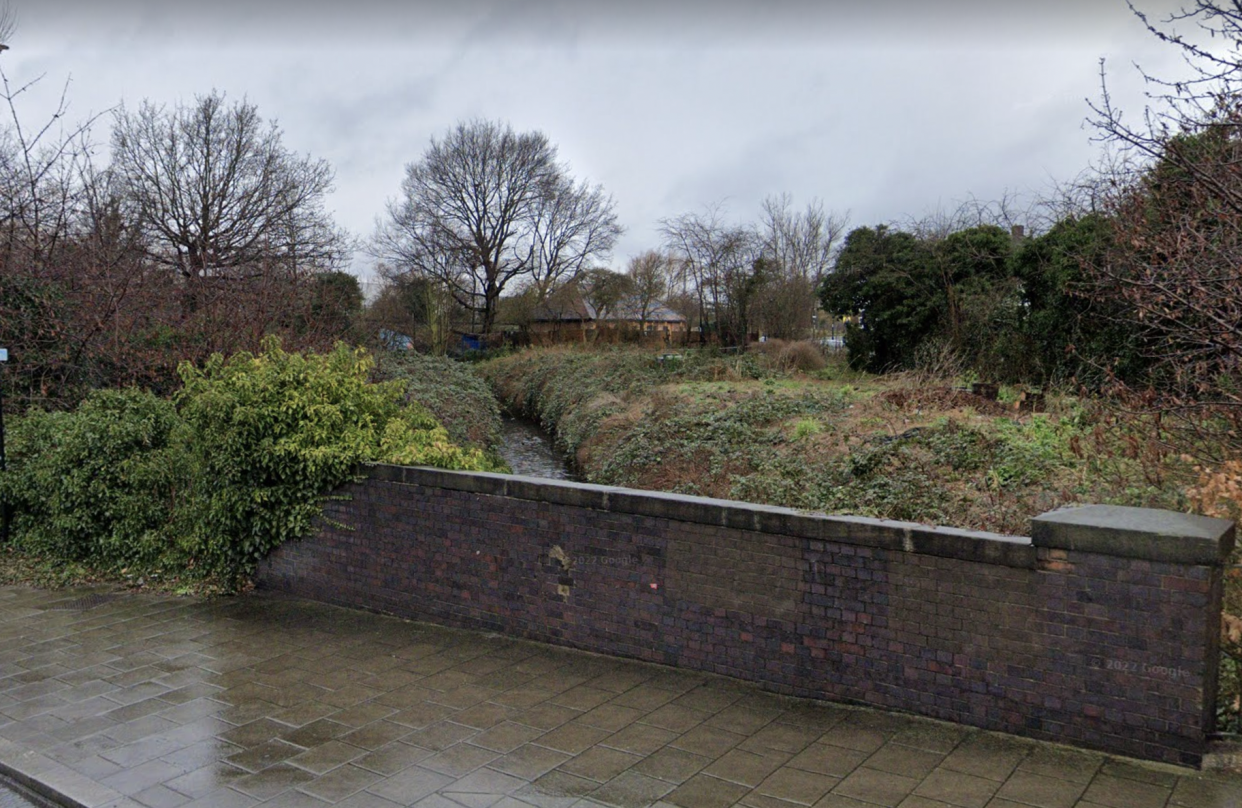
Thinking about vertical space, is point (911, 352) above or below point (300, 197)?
below

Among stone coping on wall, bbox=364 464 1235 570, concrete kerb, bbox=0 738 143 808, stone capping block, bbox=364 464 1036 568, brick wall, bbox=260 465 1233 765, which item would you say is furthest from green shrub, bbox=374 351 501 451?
concrete kerb, bbox=0 738 143 808

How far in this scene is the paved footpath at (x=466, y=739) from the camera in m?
4.22

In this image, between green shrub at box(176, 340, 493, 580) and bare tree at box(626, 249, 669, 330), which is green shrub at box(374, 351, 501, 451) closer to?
green shrub at box(176, 340, 493, 580)

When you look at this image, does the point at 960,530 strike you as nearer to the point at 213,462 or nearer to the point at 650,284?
Result: the point at 213,462

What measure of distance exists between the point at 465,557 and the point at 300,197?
24.0 metres

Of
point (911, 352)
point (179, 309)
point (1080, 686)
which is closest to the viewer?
point (1080, 686)

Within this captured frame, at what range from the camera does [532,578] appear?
6.55 m

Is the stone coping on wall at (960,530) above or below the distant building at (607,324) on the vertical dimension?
below

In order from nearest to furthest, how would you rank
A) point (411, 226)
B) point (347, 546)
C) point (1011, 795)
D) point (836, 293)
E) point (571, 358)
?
point (1011, 795)
point (347, 546)
point (836, 293)
point (571, 358)
point (411, 226)

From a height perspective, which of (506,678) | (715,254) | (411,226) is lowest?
(506,678)

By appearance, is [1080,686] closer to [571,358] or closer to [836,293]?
[836,293]

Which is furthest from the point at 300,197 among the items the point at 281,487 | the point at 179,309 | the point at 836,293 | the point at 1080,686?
the point at 1080,686

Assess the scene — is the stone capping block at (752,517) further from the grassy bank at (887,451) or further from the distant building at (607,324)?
the distant building at (607,324)

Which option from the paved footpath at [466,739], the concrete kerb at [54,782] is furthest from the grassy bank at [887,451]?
the concrete kerb at [54,782]
